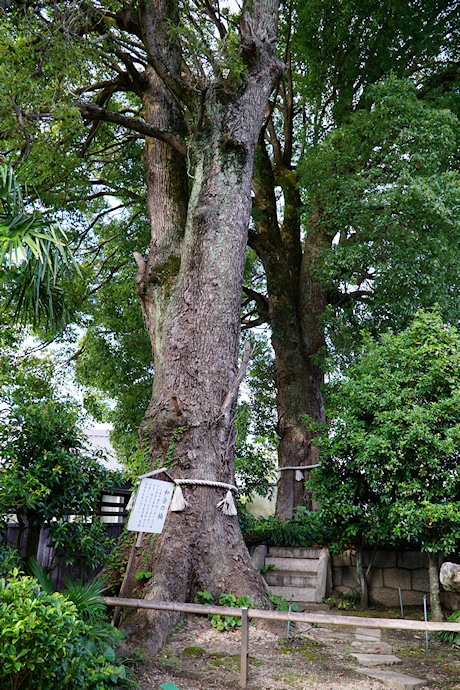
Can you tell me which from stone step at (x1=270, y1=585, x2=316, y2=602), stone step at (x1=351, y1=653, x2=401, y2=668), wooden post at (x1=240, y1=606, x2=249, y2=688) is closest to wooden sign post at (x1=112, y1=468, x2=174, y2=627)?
wooden post at (x1=240, y1=606, x2=249, y2=688)

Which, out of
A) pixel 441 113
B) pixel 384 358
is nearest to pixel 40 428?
pixel 384 358

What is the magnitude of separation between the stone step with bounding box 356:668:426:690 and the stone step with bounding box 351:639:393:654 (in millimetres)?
651

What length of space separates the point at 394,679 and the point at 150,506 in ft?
7.36

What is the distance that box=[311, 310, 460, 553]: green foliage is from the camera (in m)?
5.95

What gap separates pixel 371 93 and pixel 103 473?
6.86 m

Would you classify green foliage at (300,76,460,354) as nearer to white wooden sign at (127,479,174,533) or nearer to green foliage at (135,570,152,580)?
white wooden sign at (127,479,174,533)

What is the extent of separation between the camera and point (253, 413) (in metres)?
12.6

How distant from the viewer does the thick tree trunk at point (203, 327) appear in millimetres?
5004

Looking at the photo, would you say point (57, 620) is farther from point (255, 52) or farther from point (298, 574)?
point (255, 52)

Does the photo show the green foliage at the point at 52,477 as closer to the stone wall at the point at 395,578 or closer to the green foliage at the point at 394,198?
the stone wall at the point at 395,578

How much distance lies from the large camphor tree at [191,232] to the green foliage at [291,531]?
8.56 ft

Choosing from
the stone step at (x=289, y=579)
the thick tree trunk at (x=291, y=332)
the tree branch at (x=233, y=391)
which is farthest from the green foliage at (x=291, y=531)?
the tree branch at (x=233, y=391)

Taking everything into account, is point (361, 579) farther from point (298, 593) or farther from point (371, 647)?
point (371, 647)

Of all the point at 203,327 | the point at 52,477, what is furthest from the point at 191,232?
the point at 52,477
